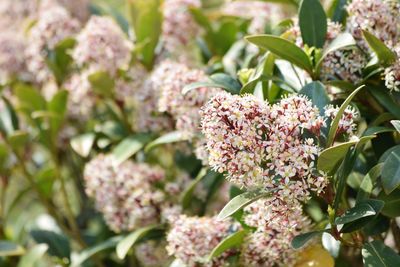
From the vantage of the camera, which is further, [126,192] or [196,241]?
[126,192]

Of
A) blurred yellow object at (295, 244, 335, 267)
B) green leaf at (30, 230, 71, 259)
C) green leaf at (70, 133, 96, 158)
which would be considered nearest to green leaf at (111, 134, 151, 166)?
green leaf at (70, 133, 96, 158)

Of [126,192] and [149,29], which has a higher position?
[149,29]

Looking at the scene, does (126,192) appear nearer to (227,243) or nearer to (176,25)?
(227,243)

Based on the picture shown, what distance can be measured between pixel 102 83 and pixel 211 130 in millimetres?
944

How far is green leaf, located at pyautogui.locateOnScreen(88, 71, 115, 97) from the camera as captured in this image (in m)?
2.12

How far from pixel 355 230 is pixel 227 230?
1.28 feet

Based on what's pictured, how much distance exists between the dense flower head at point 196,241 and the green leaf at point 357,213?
0.38 metres

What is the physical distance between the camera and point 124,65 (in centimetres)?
224

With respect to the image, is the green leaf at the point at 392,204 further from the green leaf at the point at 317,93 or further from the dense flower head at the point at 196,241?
the dense flower head at the point at 196,241

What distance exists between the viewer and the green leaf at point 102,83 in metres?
2.12

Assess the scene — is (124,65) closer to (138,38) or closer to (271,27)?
(138,38)

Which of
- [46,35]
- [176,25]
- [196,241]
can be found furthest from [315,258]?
[46,35]

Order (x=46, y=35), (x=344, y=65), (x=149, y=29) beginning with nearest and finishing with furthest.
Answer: (x=344, y=65)
(x=149, y=29)
(x=46, y=35)

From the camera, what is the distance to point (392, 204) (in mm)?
1504
